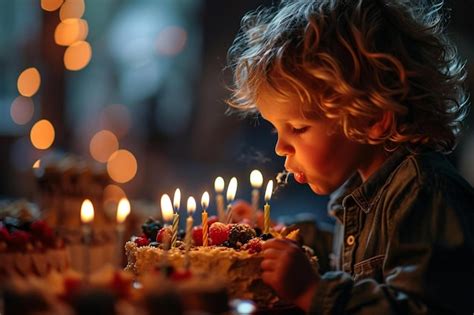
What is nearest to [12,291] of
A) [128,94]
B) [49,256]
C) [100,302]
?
[100,302]

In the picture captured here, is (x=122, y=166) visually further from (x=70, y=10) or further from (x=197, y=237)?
(x=197, y=237)

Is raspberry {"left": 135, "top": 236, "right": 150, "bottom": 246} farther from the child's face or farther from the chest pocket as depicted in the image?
the chest pocket

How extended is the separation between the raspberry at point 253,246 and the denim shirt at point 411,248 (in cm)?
18

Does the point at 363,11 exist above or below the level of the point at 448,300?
above

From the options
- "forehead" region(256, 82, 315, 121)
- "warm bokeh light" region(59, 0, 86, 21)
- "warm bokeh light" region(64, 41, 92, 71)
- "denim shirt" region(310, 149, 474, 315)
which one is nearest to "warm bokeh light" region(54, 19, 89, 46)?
"warm bokeh light" region(59, 0, 86, 21)

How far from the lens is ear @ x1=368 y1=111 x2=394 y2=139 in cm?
184

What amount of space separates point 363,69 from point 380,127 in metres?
0.15

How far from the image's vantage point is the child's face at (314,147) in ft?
6.11

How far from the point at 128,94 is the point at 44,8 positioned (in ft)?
6.58

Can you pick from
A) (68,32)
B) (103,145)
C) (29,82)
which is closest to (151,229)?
(68,32)

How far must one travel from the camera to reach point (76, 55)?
5.68m

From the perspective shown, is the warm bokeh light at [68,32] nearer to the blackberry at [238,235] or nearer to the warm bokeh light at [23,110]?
the warm bokeh light at [23,110]

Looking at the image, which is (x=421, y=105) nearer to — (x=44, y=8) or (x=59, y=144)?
(x=44, y=8)

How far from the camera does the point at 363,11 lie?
6.16 ft
